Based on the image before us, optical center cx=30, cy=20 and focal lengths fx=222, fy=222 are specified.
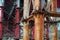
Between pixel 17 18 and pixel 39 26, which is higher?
pixel 39 26

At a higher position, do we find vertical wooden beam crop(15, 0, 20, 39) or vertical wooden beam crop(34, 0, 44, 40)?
vertical wooden beam crop(34, 0, 44, 40)

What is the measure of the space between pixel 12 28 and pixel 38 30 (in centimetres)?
1252

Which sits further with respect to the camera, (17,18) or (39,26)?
(17,18)

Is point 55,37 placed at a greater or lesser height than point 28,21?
lesser

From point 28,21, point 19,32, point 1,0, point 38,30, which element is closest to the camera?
point 38,30

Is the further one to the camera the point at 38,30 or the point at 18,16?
the point at 18,16

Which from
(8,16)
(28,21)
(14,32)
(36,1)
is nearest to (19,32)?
(14,32)

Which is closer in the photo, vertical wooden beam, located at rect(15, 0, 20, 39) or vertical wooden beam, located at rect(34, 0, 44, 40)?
vertical wooden beam, located at rect(34, 0, 44, 40)

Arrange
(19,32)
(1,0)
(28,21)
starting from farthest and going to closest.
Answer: (1,0) < (19,32) < (28,21)

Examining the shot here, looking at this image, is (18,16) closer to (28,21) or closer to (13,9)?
(13,9)

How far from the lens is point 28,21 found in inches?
384

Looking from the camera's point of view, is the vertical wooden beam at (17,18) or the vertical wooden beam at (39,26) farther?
the vertical wooden beam at (17,18)

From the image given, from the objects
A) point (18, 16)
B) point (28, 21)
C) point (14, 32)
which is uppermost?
point (28, 21)

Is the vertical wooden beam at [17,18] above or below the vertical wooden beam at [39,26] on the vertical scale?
below
